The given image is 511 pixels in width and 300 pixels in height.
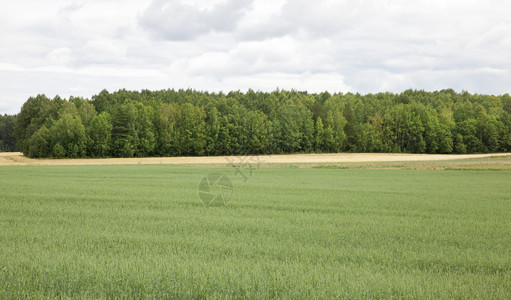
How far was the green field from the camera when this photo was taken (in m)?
6.60

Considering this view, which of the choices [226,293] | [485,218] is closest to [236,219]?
[226,293]

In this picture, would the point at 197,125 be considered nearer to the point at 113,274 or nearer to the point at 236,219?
the point at 236,219

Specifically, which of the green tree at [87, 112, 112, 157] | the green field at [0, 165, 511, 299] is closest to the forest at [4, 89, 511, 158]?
the green tree at [87, 112, 112, 157]

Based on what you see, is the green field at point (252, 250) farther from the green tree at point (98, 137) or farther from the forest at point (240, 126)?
the forest at point (240, 126)

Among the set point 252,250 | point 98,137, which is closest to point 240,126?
point 98,137

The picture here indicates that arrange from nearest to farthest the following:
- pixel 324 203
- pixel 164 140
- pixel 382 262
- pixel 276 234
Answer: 1. pixel 382 262
2. pixel 276 234
3. pixel 324 203
4. pixel 164 140

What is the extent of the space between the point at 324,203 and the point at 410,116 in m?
98.0

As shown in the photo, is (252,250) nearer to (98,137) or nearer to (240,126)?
(98,137)

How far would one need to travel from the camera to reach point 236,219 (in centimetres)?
1336

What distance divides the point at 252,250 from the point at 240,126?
283 ft

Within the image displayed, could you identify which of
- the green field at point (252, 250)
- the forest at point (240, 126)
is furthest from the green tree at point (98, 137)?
the green field at point (252, 250)

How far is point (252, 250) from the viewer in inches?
361

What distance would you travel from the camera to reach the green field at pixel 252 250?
6598 millimetres

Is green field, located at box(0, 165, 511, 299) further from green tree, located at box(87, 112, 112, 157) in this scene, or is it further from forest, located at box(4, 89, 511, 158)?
forest, located at box(4, 89, 511, 158)
